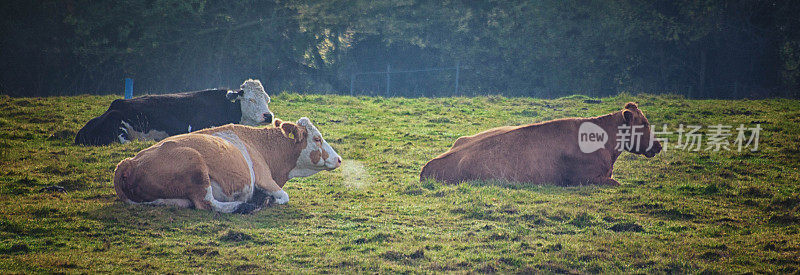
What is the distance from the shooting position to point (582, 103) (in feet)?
72.4

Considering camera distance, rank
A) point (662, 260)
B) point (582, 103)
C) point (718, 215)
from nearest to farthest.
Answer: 1. point (662, 260)
2. point (718, 215)
3. point (582, 103)

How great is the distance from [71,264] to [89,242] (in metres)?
0.86

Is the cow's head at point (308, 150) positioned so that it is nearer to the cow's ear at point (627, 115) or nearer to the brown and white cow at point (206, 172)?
the brown and white cow at point (206, 172)

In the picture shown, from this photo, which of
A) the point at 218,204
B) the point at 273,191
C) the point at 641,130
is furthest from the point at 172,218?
the point at 641,130

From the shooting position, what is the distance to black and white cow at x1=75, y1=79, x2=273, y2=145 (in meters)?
13.9

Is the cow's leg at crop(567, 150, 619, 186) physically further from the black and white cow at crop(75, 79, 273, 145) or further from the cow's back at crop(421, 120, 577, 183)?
the black and white cow at crop(75, 79, 273, 145)

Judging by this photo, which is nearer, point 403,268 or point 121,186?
point 403,268

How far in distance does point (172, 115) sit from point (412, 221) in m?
8.47

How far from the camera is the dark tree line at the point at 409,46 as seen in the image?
32281mm

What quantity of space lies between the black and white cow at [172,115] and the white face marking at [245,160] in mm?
5115

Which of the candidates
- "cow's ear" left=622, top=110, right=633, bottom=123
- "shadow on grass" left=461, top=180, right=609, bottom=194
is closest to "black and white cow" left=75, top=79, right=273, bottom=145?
"shadow on grass" left=461, top=180, right=609, bottom=194

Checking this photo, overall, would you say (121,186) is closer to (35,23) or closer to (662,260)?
(662,260)

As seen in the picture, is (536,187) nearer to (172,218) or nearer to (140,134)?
(172,218)

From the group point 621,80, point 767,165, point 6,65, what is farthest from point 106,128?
point 621,80
